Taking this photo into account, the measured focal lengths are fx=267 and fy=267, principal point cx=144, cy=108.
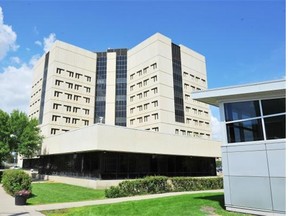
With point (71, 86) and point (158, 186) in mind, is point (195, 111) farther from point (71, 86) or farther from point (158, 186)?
point (158, 186)

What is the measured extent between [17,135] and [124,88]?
1158 inches

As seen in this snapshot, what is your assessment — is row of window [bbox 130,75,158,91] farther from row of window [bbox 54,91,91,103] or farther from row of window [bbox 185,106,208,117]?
row of window [bbox 54,91,91,103]

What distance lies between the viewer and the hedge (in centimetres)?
1981

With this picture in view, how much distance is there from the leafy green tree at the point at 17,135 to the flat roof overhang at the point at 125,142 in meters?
2.27

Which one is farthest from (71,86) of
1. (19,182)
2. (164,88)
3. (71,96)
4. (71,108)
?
(19,182)

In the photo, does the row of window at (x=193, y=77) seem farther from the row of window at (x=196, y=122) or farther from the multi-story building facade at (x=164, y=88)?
the row of window at (x=196, y=122)

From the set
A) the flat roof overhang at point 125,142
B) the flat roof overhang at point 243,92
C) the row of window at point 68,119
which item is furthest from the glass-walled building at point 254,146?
the row of window at point 68,119

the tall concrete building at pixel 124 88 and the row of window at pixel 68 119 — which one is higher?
the tall concrete building at pixel 124 88

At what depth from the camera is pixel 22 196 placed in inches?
601

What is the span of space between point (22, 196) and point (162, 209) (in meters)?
8.12

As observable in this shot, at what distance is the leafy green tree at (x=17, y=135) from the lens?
34844mm

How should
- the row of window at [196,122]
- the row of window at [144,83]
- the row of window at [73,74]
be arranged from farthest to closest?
the row of window at [196,122]
the row of window at [73,74]
the row of window at [144,83]

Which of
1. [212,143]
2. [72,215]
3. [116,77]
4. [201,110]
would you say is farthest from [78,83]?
[72,215]

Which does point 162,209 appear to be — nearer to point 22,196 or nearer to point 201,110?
point 22,196
